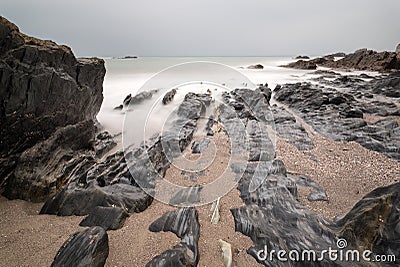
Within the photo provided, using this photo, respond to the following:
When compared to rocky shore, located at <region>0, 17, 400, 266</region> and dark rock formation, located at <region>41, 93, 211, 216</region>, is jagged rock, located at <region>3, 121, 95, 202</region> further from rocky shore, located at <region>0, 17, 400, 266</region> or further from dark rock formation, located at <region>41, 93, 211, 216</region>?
dark rock formation, located at <region>41, 93, 211, 216</region>

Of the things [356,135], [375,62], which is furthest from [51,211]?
[375,62]

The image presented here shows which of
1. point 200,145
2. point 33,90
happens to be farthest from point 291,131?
point 33,90

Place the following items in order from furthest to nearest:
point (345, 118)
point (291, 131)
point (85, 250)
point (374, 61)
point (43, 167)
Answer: point (374, 61), point (345, 118), point (291, 131), point (43, 167), point (85, 250)

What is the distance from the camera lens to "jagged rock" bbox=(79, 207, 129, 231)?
2.30 meters

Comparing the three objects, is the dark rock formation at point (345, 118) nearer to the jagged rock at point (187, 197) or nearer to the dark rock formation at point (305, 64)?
the jagged rock at point (187, 197)

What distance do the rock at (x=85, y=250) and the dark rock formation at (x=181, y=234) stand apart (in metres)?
0.43

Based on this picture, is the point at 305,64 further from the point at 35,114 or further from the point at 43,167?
the point at 43,167

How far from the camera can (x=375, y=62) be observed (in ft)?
96.6

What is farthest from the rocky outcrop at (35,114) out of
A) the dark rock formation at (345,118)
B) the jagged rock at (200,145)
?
the dark rock formation at (345,118)

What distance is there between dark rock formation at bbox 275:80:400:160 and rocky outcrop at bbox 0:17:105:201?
19.9ft

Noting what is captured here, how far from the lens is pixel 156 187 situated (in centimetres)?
322

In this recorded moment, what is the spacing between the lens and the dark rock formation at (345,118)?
4.78m

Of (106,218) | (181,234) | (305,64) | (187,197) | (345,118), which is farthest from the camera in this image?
(305,64)

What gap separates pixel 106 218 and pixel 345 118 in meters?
7.34
